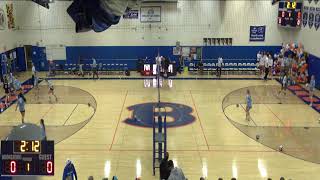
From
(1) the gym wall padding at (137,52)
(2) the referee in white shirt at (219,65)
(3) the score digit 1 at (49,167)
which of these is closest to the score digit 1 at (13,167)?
(3) the score digit 1 at (49,167)

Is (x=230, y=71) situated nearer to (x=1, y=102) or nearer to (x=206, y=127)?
(x=206, y=127)

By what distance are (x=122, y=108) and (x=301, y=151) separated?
10.4m

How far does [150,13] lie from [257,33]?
8.98 m

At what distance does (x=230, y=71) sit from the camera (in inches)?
1282

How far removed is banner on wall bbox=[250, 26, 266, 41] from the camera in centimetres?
3216

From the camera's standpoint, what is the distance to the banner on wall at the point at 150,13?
3203 centimetres

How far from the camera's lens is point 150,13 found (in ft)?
105

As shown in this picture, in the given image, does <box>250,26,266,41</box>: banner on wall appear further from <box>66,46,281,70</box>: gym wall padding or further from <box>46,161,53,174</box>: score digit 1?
<box>46,161,53,174</box>: score digit 1

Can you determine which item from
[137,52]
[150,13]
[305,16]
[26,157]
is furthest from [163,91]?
[26,157]

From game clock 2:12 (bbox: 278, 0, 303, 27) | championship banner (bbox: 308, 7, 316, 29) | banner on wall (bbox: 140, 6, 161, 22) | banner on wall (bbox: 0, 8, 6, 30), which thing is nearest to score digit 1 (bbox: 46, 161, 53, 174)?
banner on wall (bbox: 0, 8, 6, 30)

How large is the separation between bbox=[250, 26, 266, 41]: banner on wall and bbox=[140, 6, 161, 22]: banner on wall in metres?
7.76

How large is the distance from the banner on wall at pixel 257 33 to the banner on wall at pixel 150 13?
7.76 m

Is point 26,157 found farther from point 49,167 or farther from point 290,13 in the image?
point 290,13

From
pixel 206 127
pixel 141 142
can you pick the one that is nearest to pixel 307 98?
pixel 206 127
